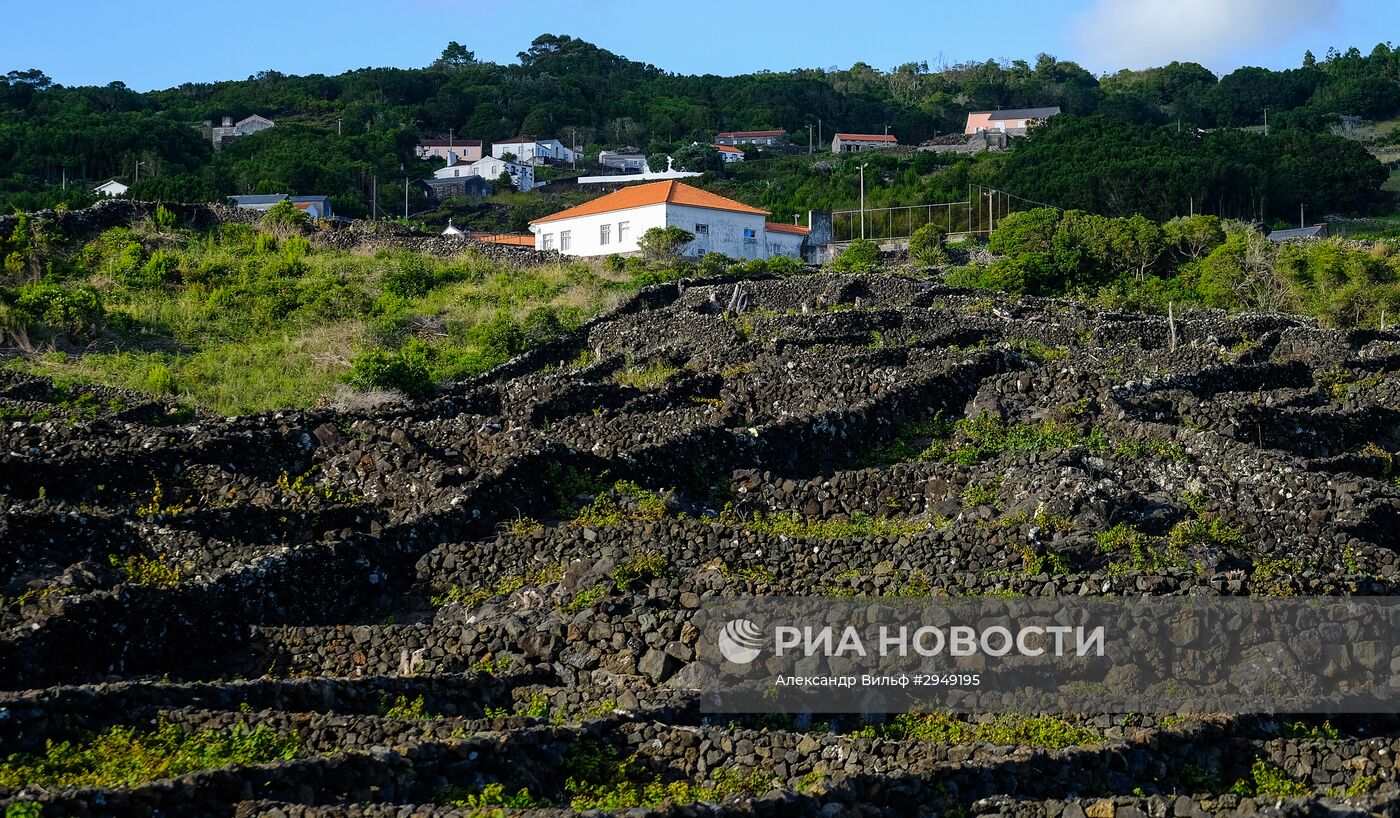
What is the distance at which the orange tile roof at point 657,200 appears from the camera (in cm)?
4825

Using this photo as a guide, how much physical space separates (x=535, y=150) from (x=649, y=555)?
92.2m

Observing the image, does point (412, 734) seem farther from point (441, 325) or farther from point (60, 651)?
point (441, 325)

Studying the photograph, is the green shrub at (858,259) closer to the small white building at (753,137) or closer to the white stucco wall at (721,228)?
the white stucco wall at (721,228)

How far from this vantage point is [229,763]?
10.9m

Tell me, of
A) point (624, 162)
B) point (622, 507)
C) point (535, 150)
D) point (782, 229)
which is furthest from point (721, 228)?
point (535, 150)

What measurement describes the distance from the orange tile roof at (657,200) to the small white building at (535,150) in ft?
176

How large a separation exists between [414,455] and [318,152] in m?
67.9

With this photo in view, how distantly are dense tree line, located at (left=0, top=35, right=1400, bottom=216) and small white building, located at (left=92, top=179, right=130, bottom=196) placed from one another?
1.54 meters

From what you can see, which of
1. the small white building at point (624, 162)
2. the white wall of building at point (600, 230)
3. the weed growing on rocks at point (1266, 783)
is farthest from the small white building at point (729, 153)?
the weed growing on rocks at point (1266, 783)

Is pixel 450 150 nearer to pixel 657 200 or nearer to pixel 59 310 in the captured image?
pixel 657 200

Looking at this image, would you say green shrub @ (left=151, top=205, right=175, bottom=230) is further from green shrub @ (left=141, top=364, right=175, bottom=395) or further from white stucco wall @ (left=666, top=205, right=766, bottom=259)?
green shrub @ (left=141, top=364, right=175, bottom=395)

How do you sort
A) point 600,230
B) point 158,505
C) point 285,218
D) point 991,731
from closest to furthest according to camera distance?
point 991,731, point 158,505, point 285,218, point 600,230

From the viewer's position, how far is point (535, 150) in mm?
107000

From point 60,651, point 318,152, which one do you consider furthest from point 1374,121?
point 60,651
